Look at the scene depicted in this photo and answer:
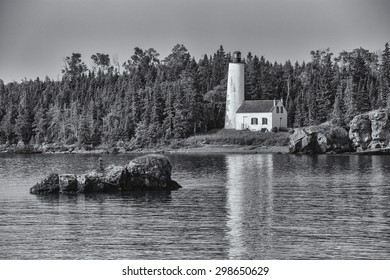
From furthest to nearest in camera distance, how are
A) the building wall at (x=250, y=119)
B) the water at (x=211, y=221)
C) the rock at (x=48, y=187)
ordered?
the building wall at (x=250, y=119) < the rock at (x=48, y=187) < the water at (x=211, y=221)

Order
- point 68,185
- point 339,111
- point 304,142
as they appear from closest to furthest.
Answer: point 68,185 < point 304,142 < point 339,111

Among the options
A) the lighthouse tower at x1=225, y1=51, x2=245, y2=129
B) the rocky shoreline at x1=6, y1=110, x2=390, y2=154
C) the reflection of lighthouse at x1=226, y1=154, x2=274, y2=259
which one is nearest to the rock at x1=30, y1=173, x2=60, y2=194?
the reflection of lighthouse at x1=226, y1=154, x2=274, y2=259

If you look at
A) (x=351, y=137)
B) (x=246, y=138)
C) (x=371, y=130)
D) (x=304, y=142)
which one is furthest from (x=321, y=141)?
(x=246, y=138)

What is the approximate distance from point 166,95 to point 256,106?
51.0 feet

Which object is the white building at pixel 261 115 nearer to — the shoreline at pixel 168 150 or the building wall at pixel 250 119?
the building wall at pixel 250 119

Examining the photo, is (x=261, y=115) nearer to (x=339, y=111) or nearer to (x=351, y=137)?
(x=339, y=111)

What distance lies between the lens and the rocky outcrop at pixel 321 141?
2020 inches

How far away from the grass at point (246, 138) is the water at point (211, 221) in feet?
68.4

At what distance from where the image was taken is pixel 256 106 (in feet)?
189

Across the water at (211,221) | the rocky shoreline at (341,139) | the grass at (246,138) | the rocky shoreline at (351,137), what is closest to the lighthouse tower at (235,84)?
the grass at (246,138)

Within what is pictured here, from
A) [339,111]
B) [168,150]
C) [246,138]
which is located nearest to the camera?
[168,150]

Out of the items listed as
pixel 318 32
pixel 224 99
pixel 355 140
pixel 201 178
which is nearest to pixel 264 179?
pixel 201 178

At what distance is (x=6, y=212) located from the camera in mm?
19500

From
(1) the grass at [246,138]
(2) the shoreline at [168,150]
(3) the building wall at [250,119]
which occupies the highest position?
(3) the building wall at [250,119]
